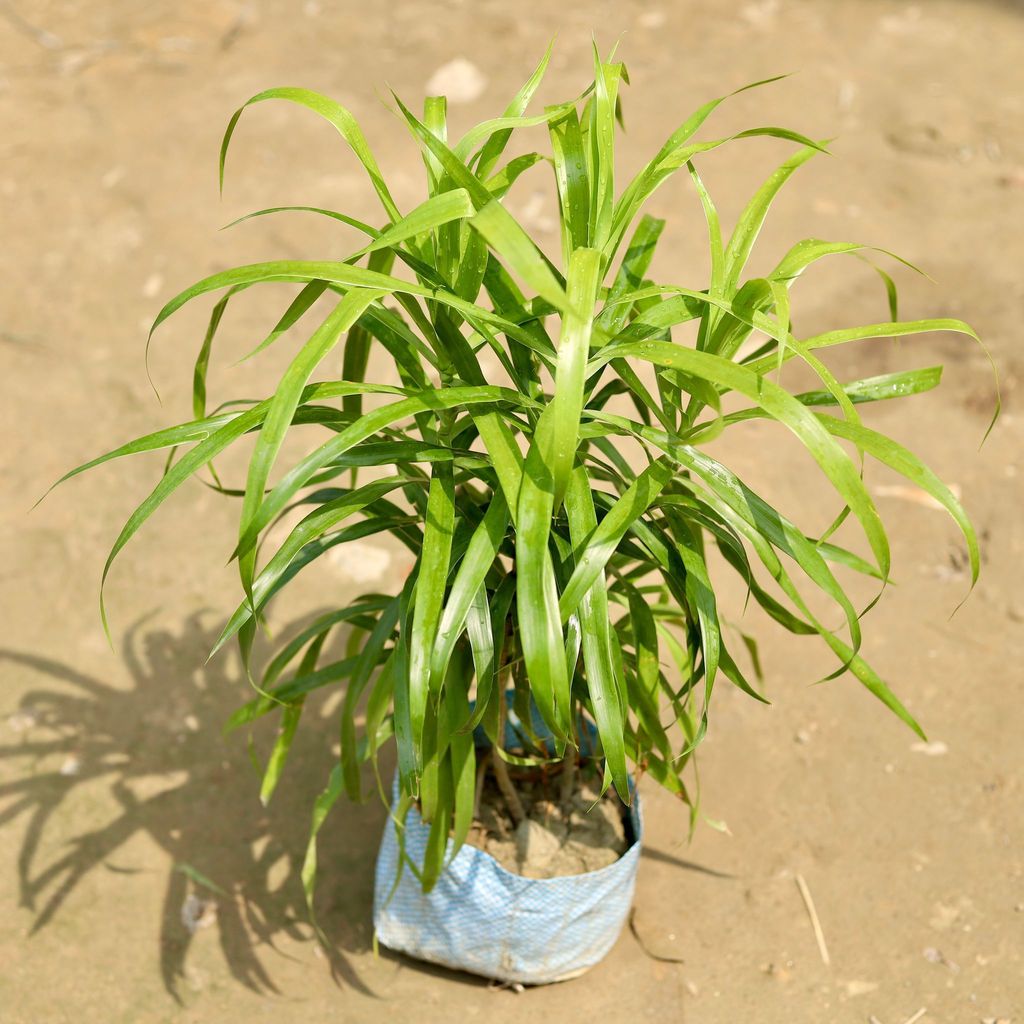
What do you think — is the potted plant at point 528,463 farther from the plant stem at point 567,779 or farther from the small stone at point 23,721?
the small stone at point 23,721

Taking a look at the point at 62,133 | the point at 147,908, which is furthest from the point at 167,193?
the point at 147,908

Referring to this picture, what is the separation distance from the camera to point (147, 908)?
2.18 metres

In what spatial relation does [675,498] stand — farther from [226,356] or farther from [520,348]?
[226,356]

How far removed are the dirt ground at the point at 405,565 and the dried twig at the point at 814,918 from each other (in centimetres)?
1

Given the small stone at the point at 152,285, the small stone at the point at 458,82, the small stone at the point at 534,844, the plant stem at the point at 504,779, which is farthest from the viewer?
the small stone at the point at 458,82

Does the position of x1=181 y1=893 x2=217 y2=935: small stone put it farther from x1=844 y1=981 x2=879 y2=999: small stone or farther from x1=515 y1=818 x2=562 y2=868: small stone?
x1=844 y1=981 x2=879 y2=999: small stone

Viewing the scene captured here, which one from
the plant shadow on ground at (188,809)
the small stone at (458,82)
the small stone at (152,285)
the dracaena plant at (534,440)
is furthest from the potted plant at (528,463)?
the small stone at (458,82)

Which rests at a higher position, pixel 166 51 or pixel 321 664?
pixel 166 51

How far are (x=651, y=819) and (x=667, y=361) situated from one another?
124 cm

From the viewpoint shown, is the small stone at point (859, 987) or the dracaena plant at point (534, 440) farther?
the small stone at point (859, 987)

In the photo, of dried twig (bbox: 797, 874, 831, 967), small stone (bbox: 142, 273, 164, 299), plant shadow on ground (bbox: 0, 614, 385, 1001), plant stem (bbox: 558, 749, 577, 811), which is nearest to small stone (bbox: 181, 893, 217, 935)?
plant shadow on ground (bbox: 0, 614, 385, 1001)

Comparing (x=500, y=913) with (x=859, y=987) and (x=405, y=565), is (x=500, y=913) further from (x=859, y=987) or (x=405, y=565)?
(x=405, y=565)

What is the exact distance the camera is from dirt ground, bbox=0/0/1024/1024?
6.81ft

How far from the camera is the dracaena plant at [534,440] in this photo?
130 centimetres
